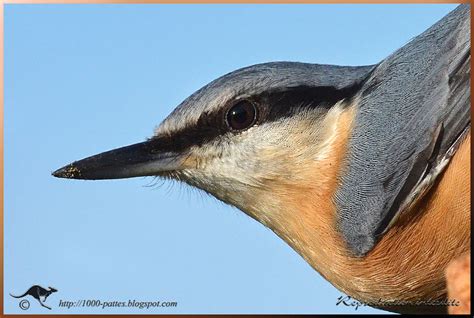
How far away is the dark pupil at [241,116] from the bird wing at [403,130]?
32 cm

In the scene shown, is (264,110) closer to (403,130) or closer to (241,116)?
(241,116)

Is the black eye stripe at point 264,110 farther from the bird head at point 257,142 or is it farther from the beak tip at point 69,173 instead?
the beak tip at point 69,173

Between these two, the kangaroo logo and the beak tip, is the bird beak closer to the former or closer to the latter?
the beak tip

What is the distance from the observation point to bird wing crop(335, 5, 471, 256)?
7.67 ft

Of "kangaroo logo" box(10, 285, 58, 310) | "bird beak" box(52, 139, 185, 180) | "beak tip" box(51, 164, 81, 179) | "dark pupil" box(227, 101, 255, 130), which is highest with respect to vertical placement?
"dark pupil" box(227, 101, 255, 130)

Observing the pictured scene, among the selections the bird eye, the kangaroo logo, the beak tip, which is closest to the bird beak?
the beak tip

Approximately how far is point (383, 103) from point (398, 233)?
0.39m

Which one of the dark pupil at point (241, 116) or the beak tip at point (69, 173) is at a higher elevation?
the dark pupil at point (241, 116)

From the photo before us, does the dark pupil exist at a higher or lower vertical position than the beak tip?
higher

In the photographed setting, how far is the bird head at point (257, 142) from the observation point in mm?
2408

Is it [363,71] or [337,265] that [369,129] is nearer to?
[363,71]

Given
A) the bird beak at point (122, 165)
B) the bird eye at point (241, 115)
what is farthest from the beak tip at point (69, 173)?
the bird eye at point (241, 115)

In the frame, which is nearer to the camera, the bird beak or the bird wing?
the bird wing

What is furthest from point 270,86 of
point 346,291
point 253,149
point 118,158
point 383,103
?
point 346,291
